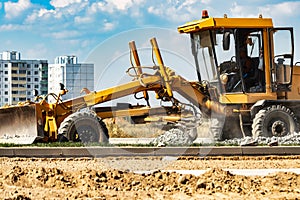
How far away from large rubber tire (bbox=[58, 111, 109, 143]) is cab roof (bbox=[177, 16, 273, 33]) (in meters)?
3.87

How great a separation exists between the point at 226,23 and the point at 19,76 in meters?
71.0

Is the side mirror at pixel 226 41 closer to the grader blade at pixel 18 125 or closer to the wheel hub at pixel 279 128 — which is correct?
the wheel hub at pixel 279 128

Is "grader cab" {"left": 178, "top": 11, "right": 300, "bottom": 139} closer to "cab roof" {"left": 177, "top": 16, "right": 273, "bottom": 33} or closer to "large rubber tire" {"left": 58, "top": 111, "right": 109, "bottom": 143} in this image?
"cab roof" {"left": 177, "top": 16, "right": 273, "bottom": 33}

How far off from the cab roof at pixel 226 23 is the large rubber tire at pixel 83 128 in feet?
12.7

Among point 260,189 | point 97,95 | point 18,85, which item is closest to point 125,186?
point 260,189

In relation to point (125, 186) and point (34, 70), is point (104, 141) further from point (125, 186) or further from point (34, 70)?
point (34, 70)

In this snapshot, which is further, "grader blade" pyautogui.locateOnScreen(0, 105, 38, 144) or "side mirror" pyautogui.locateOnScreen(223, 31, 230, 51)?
"side mirror" pyautogui.locateOnScreen(223, 31, 230, 51)

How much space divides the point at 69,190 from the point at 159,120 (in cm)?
907

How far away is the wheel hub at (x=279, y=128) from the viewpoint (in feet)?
56.7

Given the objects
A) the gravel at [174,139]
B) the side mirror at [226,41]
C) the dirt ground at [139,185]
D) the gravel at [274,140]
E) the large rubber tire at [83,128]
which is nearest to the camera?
the dirt ground at [139,185]

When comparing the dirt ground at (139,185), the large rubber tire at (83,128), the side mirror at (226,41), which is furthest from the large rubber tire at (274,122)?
the dirt ground at (139,185)

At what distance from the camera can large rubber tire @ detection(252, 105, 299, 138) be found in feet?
56.4

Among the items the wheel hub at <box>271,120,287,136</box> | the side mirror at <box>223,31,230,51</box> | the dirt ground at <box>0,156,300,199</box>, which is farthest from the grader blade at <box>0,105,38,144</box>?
the wheel hub at <box>271,120,287,136</box>

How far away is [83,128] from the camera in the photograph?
682 inches
